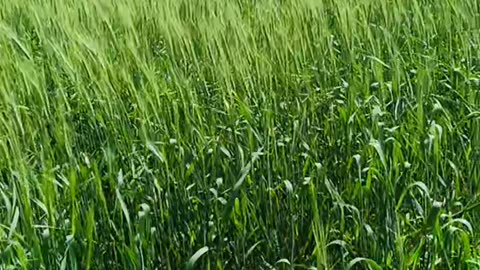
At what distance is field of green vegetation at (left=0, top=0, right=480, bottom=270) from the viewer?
5.33ft

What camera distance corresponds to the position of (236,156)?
5.85ft

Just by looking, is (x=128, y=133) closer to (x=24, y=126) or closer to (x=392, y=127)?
(x=24, y=126)

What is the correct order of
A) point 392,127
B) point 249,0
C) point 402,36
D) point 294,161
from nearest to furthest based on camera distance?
point 294,161 → point 392,127 → point 402,36 → point 249,0

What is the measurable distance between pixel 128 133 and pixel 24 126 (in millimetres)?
241

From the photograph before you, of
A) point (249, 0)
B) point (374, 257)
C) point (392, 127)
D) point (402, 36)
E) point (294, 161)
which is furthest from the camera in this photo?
point (249, 0)

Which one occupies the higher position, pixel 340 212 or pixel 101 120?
pixel 101 120

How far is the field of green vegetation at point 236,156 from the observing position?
1.62 meters

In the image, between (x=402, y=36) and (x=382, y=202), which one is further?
(x=402, y=36)

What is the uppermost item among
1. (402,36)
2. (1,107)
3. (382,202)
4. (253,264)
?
(1,107)

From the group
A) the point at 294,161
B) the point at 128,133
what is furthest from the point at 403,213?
the point at 128,133

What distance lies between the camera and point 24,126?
174 cm

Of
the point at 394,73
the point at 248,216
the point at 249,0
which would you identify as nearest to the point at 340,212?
the point at 248,216

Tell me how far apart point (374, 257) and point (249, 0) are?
1.41 metres

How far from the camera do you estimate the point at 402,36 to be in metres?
2.43
